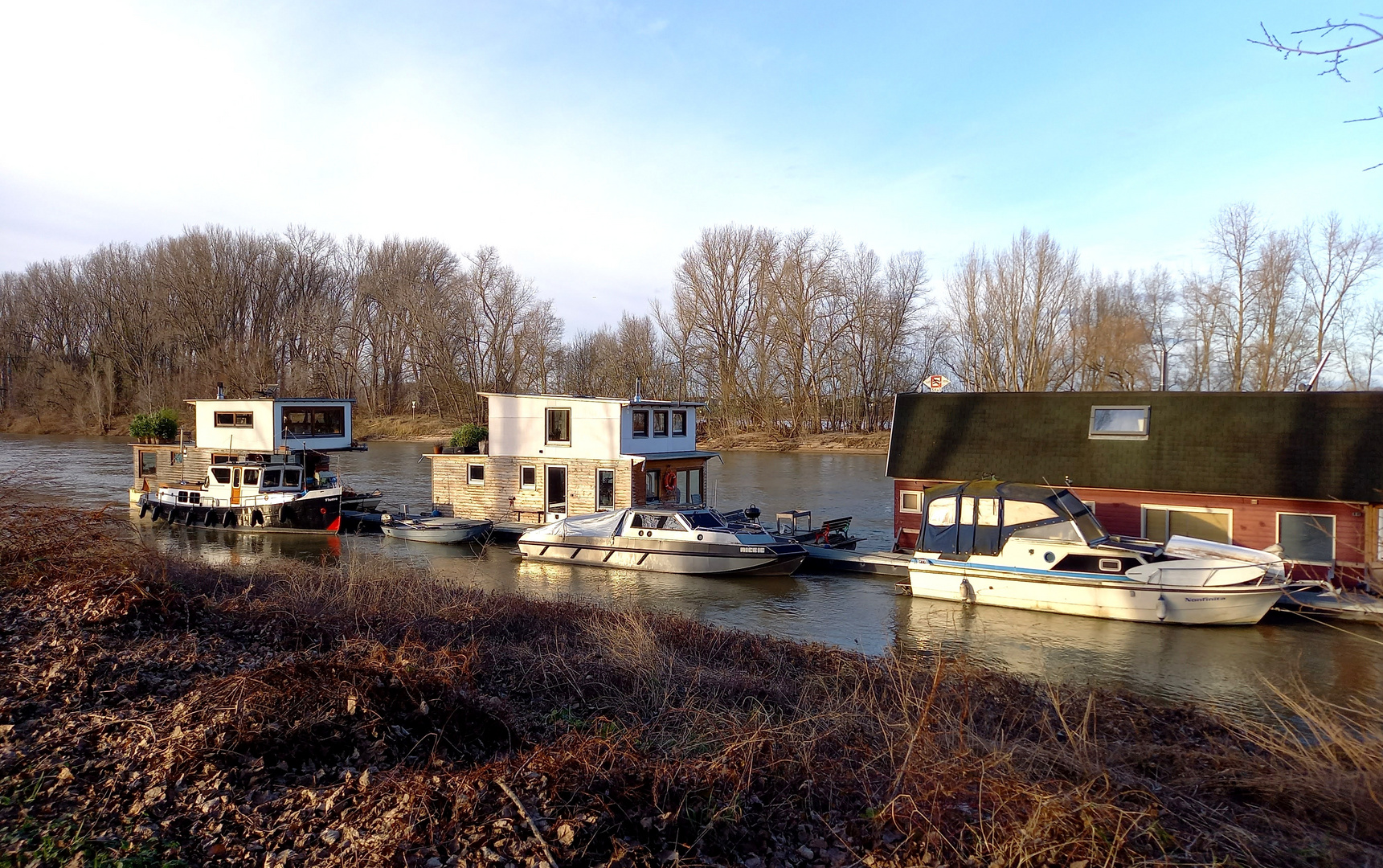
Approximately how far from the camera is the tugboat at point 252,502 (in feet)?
95.5

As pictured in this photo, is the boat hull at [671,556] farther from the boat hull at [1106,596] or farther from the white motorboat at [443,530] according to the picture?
the boat hull at [1106,596]

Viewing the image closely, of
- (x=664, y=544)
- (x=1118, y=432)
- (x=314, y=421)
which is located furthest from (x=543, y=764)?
(x=314, y=421)

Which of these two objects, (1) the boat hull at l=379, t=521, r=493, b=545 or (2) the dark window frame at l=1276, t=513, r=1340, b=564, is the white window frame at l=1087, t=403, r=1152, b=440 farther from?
(1) the boat hull at l=379, t=521, r=493, b=545

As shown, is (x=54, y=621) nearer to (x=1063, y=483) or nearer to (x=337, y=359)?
(x=1063, y=483)

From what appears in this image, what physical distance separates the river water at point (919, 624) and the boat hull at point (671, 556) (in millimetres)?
270

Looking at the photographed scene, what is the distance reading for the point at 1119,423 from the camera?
70.5 ft

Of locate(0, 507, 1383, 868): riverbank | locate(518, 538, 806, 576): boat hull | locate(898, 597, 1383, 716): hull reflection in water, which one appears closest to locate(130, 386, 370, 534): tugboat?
locate(518, 538, 806, 576): boat hull

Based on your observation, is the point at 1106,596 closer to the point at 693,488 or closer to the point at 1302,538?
the point at 1302,538

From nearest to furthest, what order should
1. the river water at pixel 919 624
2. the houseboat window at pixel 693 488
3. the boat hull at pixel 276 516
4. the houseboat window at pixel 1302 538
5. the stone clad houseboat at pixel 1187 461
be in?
the river water at pixel 919 624 → the stone clad houseboat at pixel 1187 461 → the houseboat window at pixel 1302 538 → the houseboat window at pixel 693 488 → the boat hull at pixel 276 516

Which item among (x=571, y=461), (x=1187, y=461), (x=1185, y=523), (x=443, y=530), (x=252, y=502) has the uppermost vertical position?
(x=1187, y=461)

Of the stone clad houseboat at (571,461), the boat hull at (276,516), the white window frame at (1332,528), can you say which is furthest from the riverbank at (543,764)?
the boat hull at (276,516)

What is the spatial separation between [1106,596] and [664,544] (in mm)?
10787

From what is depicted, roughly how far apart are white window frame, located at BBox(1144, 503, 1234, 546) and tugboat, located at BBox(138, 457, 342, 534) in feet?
81.8

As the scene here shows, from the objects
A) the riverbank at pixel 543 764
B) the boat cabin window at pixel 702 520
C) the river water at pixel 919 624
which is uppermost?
the riverbank at pixel 543 764
